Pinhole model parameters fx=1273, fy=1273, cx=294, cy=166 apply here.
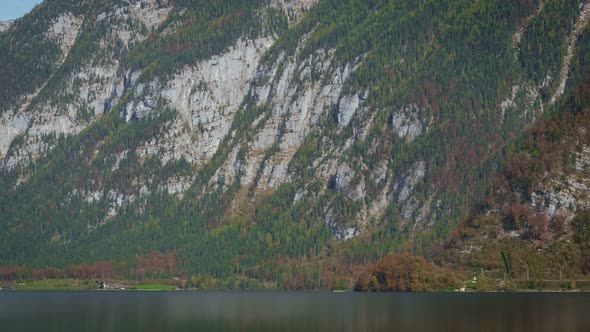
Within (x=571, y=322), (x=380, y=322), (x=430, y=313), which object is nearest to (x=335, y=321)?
(x=380, y=322)

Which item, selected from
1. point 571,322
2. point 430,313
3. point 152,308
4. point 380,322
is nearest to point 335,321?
point 380,322

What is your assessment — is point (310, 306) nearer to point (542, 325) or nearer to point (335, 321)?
point (335, 321)

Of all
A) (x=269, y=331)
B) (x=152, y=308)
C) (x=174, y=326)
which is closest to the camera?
(x=269, y=331)

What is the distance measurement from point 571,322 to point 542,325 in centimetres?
456

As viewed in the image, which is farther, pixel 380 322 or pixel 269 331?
pixel 380 322

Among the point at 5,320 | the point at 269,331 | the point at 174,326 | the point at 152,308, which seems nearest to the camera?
the point at 269,331

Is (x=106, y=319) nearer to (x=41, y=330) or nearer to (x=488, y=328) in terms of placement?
(x=41, y=330)

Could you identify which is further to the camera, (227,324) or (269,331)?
(227,324)

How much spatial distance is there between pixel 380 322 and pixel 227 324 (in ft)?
53.3

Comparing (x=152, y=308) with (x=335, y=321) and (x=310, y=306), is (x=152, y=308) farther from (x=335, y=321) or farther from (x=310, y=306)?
(x=335, y=321)

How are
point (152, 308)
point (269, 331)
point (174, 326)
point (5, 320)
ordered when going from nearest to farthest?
point (269, 331) → point (174, 326) → point (5, 320) → point (152, 308)

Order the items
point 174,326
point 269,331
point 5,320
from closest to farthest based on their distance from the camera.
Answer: point 269,331 < point 174,326 < point 5,320

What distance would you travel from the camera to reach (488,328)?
401 feet

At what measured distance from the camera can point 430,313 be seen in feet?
493
